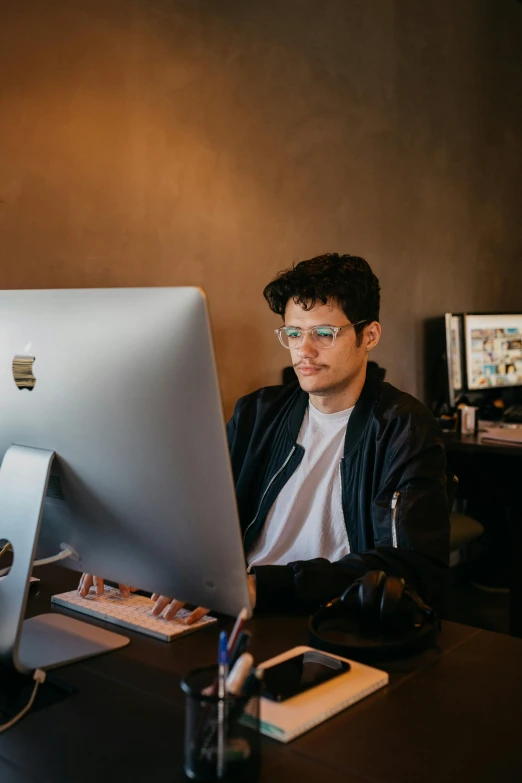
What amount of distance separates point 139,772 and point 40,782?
0.11 m

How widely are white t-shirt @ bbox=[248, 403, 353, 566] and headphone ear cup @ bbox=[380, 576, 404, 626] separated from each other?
57 centimetres

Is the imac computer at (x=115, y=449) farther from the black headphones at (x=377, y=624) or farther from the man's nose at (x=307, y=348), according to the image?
the man's nose at (x=307, y=348)

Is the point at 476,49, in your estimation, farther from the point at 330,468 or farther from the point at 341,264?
the point at 330,468

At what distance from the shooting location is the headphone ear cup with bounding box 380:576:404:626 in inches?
45.7

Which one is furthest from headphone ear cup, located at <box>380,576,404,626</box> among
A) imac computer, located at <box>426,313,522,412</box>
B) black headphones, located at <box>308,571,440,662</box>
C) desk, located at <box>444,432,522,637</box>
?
imac computer, located at <box>426,313,522,412</box>

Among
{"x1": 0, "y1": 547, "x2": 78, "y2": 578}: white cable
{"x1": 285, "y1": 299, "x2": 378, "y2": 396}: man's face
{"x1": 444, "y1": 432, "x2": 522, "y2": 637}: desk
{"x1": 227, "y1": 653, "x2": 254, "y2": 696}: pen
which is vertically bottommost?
{"x1": 444, "y1": 432, "x2": 522, "y2": 637}: desk

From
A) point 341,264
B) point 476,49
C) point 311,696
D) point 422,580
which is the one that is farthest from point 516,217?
point 311,696

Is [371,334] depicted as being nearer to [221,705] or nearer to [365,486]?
[365,486]

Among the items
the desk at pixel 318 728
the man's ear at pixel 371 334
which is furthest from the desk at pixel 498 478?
the desk at pixel 318 728

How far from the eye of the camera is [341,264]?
1910 millimetres

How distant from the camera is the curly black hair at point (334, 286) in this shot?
1891 mm

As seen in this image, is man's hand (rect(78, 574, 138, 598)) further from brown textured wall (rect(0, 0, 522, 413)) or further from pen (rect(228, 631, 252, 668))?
brown textured wall (rect(0, 0, 522, 413))

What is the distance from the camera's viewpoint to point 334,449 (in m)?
1.88

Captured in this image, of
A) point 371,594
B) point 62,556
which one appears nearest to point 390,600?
point 371,594
